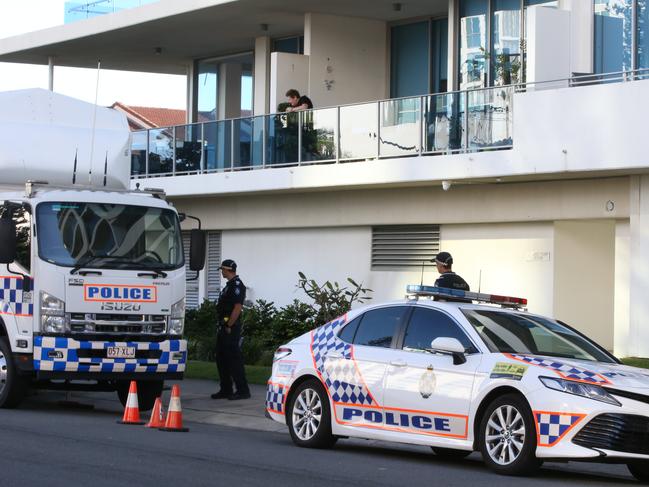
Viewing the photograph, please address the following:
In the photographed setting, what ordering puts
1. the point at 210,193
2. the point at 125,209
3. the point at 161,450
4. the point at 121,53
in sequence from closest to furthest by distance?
the point at 161,450
the point at 125,209
the point at 210,193
the point at 121,53

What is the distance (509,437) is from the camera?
10.8 meters

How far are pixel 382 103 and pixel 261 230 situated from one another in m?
6.46

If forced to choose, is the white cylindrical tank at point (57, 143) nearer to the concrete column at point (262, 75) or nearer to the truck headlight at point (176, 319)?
the truck headlight at point (176, 319)

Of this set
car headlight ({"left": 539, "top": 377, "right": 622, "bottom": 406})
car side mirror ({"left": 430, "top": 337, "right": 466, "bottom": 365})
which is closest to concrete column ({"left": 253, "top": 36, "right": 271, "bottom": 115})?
car side mirror ({"left": 430, "top": 337, "right": 466, "bottom": 365})

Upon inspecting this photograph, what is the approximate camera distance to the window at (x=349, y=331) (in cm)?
1262

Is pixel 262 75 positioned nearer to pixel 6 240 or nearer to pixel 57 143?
pixel 57 143

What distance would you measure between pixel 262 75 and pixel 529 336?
69.9 ft

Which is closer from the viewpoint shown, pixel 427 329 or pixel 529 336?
pixel 529 336

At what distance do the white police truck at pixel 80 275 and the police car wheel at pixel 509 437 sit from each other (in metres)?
5.97

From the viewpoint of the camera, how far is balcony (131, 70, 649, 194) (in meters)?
21.5

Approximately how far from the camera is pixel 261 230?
3012 cm

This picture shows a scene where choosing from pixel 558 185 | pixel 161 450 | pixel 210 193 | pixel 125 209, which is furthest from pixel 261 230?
pixel 161 450

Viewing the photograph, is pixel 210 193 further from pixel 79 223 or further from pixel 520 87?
pixel 79 223

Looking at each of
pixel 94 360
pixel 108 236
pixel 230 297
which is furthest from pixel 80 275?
pixel 230 297
